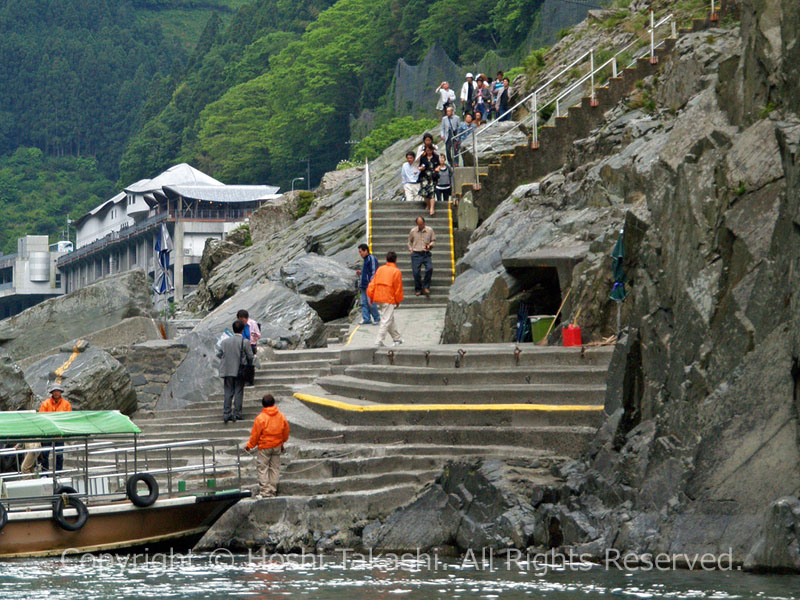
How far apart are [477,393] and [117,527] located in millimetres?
4800

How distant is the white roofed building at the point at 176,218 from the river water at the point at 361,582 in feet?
243

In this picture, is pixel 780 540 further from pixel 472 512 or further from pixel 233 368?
pixel 233 368

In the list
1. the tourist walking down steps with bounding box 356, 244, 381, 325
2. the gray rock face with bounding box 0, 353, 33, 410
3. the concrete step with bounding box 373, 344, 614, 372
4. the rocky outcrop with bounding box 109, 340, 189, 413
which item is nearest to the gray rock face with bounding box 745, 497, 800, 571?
the concrete step with bounding box 373, 344, 614, 372

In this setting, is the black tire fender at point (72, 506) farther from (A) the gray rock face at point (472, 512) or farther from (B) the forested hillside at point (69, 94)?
(B) the forested hillside at point (69, 94)

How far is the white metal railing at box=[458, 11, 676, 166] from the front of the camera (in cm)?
2932

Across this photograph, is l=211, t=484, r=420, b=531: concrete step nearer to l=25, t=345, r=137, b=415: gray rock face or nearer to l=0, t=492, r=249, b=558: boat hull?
l=0, t=492, r=249, b=558: boat hull

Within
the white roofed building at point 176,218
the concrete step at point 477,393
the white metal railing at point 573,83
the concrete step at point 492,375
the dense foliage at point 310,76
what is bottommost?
the concrete step at point 477,393

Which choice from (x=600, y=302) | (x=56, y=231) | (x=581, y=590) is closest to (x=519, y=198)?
(x=600, y=302)

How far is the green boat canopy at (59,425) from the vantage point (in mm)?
16625

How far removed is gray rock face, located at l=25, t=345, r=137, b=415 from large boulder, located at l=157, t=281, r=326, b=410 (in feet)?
2.44

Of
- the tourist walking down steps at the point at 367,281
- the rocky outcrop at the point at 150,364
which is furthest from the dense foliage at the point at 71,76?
the rocky outcrop at the point at 150,364

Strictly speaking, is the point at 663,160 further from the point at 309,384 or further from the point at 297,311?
the point at 297,311

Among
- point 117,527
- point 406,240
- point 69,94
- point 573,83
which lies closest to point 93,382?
point 117,527

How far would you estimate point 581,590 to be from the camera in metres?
12.5
